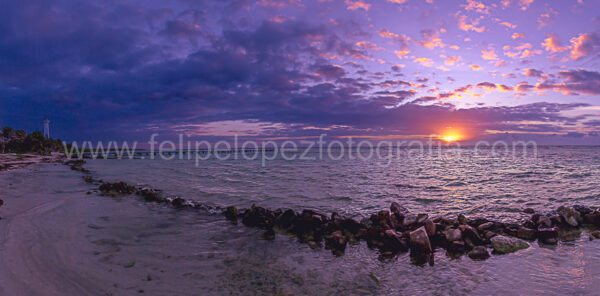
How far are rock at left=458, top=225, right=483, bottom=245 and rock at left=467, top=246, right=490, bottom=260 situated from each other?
71 centimetres

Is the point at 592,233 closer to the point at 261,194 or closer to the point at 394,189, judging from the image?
the point at 394,189

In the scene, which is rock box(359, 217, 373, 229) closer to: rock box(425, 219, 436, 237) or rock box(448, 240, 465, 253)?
rock box(425, 219, 436, 237)

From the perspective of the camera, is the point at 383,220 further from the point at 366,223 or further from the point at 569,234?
the point at 569,234

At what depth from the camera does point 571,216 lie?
33.0 feet

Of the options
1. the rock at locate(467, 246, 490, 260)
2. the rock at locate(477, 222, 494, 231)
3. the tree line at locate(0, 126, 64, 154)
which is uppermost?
the tree line at locate(0, 126, 64, 154)

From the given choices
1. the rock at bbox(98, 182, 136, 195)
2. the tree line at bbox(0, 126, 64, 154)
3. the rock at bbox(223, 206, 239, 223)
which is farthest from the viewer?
the tree line at bbox(0, 126, 64, 154)

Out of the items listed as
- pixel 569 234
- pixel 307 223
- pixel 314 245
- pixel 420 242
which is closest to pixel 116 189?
pixel 307 223

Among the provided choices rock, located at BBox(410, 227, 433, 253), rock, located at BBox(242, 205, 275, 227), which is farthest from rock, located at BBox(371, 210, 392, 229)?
rock, located at BBox(242, 205, 275, 227)

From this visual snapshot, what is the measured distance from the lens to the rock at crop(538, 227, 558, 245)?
8519mm

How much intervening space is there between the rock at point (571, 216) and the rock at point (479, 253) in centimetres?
518

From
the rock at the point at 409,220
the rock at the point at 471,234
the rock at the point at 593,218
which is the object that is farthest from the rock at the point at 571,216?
the rock at the point at 409,220

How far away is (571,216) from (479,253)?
571cm

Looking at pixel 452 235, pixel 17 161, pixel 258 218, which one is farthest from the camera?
pixel 17 161

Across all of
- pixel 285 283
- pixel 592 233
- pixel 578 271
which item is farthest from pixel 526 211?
pixel 285 283
